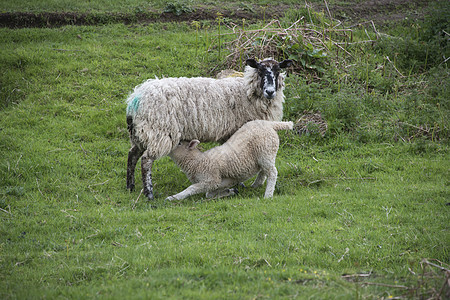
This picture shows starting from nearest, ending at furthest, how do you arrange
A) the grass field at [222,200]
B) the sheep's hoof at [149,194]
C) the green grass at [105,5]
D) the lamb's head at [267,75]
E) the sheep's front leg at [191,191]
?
the grass field at [222,200]
the sheep's front leg at [191,191]
the sheep's hoof at [149,194]
the lamb's head at [267,75]
the green grass at [105,5]

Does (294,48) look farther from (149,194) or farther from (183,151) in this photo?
(149,194)

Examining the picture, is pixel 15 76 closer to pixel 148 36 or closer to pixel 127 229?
pixel 148 36

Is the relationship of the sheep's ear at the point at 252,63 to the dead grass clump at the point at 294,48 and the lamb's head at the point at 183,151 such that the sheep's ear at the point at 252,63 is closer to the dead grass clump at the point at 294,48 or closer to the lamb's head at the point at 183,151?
the lamb's head at the point at 183,151

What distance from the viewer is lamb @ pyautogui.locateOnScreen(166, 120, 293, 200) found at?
7082 mm

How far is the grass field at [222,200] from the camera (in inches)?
177

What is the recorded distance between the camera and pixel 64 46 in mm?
12242

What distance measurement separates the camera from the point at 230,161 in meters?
7.12

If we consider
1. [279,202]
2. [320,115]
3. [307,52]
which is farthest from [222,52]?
[279,202]

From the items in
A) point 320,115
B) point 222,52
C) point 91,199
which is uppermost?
point 222,52

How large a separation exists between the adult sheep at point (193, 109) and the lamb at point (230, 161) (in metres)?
0.37

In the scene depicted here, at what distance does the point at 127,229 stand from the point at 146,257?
3.20 ft

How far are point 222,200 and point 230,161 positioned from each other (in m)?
0.62

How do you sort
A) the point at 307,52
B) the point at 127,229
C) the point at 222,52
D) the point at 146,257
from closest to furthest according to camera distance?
the point at 146,257 → the point at 127,229 → the point at 307,52 → the point at 222,52

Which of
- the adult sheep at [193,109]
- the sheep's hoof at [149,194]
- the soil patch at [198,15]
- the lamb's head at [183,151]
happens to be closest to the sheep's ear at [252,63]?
the adult sheep at [193,109]
